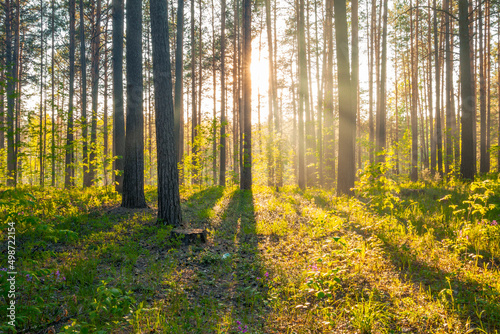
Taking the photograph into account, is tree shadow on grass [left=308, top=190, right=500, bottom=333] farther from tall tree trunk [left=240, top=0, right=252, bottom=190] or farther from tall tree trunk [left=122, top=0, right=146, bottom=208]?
tall tree trunk [left=240, top=0, right=252, bottom=190]

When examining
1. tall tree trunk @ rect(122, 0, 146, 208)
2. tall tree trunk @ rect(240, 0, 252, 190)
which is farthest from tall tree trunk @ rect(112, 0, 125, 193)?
tall tree trunk @ rect(240, 0, 252, 190)

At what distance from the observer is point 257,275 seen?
436 cm

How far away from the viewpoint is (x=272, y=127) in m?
18.0

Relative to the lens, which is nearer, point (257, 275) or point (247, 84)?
point (257, 275)

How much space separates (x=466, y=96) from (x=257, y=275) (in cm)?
1069

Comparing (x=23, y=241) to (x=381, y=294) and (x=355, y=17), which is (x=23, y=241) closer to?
(x=381, y=294)

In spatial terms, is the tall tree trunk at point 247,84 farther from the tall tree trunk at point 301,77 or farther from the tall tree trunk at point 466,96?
the tall tree trunk at point 466,96

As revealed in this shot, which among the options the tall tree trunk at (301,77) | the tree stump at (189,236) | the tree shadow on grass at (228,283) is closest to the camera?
the tree shadow on grass at (228,283)

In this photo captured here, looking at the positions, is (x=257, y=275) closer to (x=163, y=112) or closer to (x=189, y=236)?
(x=189, y=236)

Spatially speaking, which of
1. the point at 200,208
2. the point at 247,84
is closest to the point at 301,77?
the point at 247,84

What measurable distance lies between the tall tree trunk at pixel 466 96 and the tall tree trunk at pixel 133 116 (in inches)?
444

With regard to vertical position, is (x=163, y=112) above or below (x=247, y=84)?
below

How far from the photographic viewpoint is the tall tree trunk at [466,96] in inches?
378

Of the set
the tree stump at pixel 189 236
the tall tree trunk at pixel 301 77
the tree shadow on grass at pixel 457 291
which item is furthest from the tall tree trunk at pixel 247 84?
the tree shadow on grass at pixel 457 291
